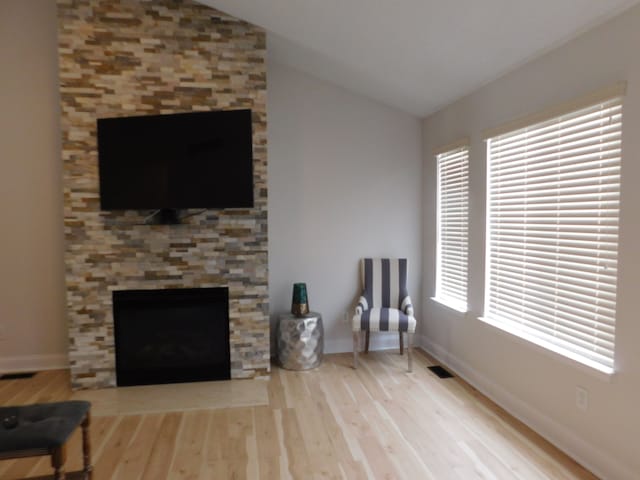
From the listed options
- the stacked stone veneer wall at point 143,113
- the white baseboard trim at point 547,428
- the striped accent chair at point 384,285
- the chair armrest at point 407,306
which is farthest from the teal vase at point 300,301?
the white baseboard trim at point 547,428

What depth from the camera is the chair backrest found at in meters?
4.01

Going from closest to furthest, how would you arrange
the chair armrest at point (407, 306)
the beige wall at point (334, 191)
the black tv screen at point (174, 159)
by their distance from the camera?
1. the black tv screen at point (174, 159)
2. the chair armrest at point (407, 306)
3. the beige wall at point (334, 191)

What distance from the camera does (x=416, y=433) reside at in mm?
2559

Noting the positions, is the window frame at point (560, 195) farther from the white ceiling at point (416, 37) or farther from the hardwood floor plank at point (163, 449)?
the hardwood floor plank at point (163, 449)

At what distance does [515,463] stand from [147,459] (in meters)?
2.09

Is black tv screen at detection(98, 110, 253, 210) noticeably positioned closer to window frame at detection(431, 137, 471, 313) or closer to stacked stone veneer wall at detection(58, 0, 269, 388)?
stacked stone veneer wall at detection(58, 0, 269, 388)

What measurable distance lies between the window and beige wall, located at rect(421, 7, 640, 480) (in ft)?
0.49

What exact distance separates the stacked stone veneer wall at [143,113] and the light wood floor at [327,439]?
72 centimetres

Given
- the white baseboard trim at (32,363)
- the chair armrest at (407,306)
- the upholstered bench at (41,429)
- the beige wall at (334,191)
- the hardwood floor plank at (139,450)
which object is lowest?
the hardwood floor plank at (139,450)

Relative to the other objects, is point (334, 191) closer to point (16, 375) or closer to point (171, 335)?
point (171, 335)

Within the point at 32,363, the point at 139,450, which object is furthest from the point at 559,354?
the point at 32,363

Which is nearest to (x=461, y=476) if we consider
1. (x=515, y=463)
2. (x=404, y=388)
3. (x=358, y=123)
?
(x=515, y=463)

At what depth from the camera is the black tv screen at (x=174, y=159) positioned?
3057 millimetres

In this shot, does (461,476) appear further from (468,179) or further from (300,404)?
(468,179)
